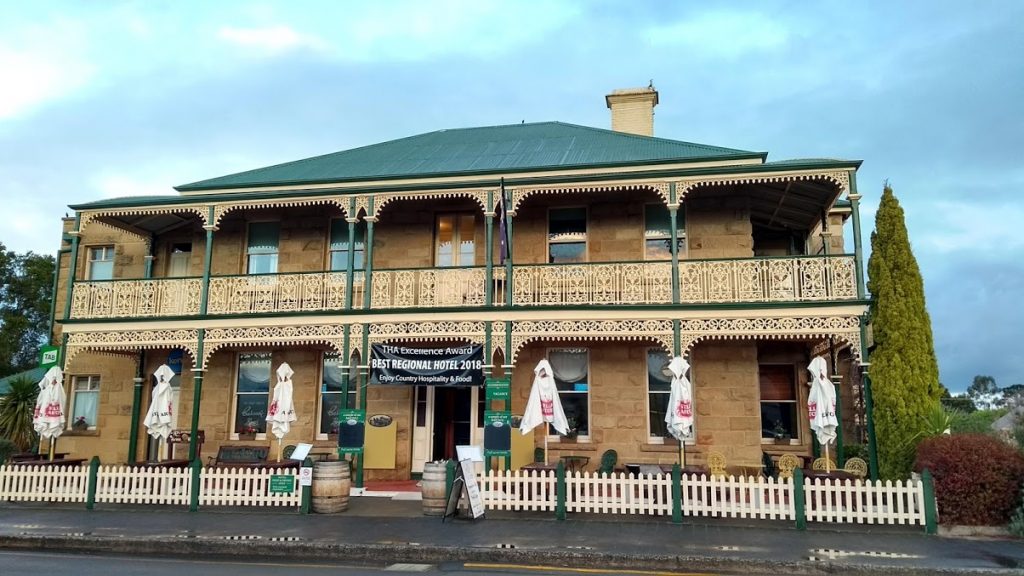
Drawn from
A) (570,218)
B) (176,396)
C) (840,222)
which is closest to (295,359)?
(176,396)

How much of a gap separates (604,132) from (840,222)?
6883 millimetres

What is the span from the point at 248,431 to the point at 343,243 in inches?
197

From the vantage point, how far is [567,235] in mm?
16266

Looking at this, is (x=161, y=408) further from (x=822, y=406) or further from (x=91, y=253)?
(x=822, y=406)

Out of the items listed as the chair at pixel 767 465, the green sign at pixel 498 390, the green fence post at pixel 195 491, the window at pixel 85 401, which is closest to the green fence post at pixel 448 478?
the green sign at pixel 498 390

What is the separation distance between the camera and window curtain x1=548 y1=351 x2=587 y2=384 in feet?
51.4

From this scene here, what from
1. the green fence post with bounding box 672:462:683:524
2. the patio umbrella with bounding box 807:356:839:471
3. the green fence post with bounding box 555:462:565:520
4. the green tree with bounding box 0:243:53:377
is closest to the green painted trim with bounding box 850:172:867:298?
the patio umbrella with bounding box 807:356:839:471

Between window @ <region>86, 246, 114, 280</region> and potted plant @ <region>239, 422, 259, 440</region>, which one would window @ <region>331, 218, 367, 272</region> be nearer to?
potted plant @ <region>239, 422, 259, 440</region>

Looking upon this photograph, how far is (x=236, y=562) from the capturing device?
29.3 feet

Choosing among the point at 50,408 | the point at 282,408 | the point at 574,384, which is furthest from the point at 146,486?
the point at 574,384

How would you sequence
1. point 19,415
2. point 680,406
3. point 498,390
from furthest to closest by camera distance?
point 19,415
point 498,390
point 680,406

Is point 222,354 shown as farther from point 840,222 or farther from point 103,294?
point 840,222

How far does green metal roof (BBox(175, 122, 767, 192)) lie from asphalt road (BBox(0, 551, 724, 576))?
29.8ft

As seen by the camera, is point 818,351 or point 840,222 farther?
point 840,222
